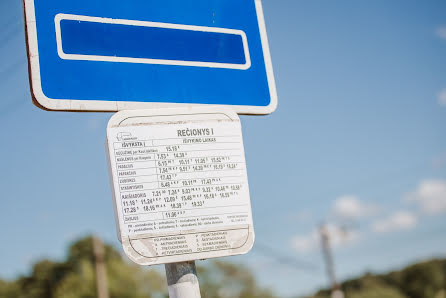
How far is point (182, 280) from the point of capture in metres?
1.06

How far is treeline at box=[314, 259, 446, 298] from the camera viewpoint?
201 feet

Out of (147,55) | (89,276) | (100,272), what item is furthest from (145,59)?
(89,276)

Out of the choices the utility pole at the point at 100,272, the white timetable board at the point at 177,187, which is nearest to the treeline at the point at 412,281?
the utility pole at the point at 100,272

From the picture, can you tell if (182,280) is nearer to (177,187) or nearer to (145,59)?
(177,187)

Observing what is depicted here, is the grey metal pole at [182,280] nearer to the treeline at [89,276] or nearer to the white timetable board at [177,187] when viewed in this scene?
the white timetable board at [177,187]

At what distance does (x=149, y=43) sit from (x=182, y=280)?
2.29ft

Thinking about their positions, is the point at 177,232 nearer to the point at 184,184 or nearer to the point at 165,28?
the point at 184,184

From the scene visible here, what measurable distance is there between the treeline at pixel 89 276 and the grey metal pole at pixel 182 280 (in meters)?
29.9

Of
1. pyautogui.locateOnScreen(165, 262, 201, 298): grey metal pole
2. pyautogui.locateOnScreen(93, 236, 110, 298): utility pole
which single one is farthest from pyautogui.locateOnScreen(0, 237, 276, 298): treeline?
pyautogui.locateOnScreen(165, 262, 201, 298): grey metal pole

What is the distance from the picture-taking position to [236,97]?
1386 millimetres

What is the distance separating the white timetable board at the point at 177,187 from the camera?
41.2 inches

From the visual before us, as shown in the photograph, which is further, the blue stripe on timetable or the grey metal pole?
the blue stripe on timetable

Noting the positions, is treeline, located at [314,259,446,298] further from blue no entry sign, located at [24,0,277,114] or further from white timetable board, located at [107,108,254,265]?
white timetable board, located at [107,108,254,265]

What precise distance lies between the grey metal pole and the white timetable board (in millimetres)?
32
